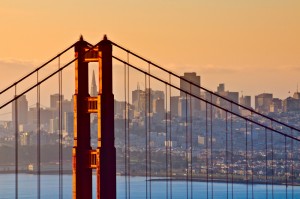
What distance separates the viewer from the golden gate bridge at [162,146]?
38844 mm

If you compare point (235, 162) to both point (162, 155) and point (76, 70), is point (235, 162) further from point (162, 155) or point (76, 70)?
point (76, 70)

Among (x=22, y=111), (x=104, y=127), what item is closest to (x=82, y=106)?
(x=104, y=127)

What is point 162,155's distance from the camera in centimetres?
12444

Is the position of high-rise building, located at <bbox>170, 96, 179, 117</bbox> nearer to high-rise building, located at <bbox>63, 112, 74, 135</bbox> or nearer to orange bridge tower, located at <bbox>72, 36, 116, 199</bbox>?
high-rise building, located at <bbox>63, 112, 74, 135</bbox>

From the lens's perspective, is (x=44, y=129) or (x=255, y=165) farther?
(x=44, y=129)

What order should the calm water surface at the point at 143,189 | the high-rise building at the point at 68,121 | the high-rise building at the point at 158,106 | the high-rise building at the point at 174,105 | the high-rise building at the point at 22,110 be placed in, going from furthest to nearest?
the high-rise building at the point at 174,105, the high-rise building at the point at 158,106, the high-rise building at the point at 22,110, the high-rise building at the point at 68,121, the calm water surface at the point at 143,189

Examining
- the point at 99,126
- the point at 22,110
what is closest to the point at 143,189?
the point at 22,110

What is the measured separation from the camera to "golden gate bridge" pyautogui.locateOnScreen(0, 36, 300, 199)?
38.8 meters

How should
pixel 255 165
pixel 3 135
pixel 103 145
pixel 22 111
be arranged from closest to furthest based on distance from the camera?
pixel 103 145, pixel 255 165, pixel 22 111, pixel 3 135

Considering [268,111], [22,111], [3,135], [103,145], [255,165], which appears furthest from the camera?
[268,111]

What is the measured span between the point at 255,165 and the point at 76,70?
254ft

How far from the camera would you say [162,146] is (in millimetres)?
125188

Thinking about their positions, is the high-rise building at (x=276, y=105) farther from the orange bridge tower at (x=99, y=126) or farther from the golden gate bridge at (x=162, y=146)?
the orange bridge tower at (x=99, y=126)

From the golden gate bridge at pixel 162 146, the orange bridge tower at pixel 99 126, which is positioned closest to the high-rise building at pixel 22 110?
the golden gate bridge at pixel 162 146
